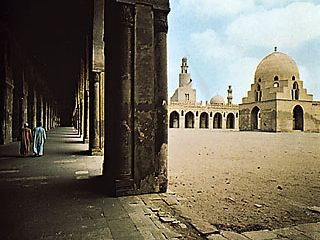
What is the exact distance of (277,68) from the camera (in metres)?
42.6

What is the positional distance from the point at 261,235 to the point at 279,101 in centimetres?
3864

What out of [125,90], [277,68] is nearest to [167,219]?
[125,90]

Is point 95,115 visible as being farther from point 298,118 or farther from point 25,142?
point 298,118

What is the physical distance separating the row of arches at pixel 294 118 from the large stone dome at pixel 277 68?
186 inches

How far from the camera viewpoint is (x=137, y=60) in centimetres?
545

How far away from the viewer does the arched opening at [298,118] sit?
41438 mm

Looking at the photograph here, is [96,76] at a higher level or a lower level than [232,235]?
higher

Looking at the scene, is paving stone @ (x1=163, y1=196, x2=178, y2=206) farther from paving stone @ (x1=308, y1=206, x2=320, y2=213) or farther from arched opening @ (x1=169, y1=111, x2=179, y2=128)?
arched opening @ (x1=169, y1=111, x2=179, y2=128)

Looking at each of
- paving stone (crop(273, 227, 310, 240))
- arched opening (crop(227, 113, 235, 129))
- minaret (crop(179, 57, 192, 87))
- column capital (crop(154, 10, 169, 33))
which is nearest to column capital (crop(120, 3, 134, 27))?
column capital (crop(154, 10, 169, 33))

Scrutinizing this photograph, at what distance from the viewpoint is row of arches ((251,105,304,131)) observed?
1631 inches

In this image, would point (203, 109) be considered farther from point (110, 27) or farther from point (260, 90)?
point (110, 27)

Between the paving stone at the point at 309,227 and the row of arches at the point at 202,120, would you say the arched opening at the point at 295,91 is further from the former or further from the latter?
the paving stone at the point at 309,227

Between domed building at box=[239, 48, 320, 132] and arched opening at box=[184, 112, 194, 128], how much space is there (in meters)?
17.9

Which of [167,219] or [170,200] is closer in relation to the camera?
[167,219]
